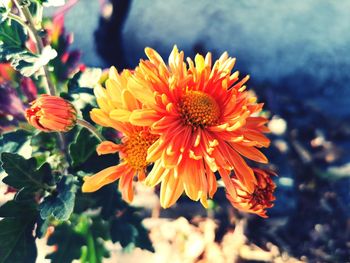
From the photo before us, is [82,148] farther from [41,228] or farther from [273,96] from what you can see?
[273,96]

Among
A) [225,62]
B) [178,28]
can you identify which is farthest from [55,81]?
[178,28]

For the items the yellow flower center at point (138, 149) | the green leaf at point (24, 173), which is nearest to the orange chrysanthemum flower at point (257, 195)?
the yellow flower center at point (138, 149)

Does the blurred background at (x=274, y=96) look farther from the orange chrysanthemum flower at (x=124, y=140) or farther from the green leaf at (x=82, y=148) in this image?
the orange chrysanthemum flower at (x=124, y=140)

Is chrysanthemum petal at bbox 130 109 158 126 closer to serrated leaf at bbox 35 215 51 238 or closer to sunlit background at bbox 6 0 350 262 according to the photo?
serrated leaf at bbox 35 215 51 238

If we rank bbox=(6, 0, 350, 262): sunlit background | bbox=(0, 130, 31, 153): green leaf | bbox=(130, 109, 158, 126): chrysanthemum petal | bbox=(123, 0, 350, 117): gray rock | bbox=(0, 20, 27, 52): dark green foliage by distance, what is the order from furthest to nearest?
bbox=(123, 0, 350, 117): gray rock < bbox=(6, 0, 350, 262): sunlit background < bbox=(0, 130, 31, 153): green leaf < bbox=(0, 20, 27, 52): dark green foliage < bbox=(130, 109, 158, 126): chrysanthemum petal

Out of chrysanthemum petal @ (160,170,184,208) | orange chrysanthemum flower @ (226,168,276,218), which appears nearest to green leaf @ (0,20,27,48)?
chrysanthemum petal @ (160,170,184,208)

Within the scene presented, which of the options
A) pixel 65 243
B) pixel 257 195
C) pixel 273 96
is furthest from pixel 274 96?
pixel 65 243
